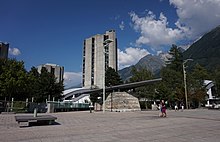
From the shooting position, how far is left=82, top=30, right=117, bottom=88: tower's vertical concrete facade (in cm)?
10756

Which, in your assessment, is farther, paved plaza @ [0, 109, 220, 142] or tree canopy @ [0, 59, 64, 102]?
tree canopy @ [0, 59, 64, 102]

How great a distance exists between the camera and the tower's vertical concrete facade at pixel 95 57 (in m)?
108

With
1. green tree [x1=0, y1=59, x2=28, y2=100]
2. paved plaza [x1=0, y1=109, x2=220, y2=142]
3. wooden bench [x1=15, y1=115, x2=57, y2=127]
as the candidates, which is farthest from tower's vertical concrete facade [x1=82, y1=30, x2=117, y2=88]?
paved plaza [x1=0, y1=109, x2=220, y2=142]

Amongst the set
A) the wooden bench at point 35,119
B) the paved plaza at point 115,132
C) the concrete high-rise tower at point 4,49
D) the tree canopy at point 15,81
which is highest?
the concrete high-rise tower at point 4,49

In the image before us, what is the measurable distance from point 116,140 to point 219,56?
7124 inches

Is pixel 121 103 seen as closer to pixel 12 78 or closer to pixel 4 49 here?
pixel 12 78

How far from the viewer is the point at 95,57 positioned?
113 meters

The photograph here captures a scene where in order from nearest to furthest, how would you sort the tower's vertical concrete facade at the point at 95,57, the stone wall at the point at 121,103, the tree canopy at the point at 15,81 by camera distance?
the stone wall at the point at 121,103
the tree canopy at the point at 15,81
the tower's vertical concrete facade at the point at 95,57

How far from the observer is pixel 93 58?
4500 inches

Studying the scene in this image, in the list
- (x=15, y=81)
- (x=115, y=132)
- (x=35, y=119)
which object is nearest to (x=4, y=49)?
(x=15, y=81)

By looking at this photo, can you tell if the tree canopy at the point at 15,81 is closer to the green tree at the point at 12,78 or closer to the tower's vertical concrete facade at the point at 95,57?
the green tree at the point at 12,78

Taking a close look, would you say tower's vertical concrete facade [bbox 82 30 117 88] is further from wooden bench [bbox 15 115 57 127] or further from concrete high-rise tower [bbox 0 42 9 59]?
wooden bench [bbox 15 115 57 127]

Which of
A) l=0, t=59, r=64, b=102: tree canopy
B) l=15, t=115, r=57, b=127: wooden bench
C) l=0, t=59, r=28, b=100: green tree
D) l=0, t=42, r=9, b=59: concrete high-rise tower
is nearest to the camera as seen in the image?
l=15, t=115, r=57, b=127: wooden bench

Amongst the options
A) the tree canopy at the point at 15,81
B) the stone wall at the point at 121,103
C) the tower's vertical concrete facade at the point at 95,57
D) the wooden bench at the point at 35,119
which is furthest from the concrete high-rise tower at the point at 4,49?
the wooden bench at the point at 35,119
